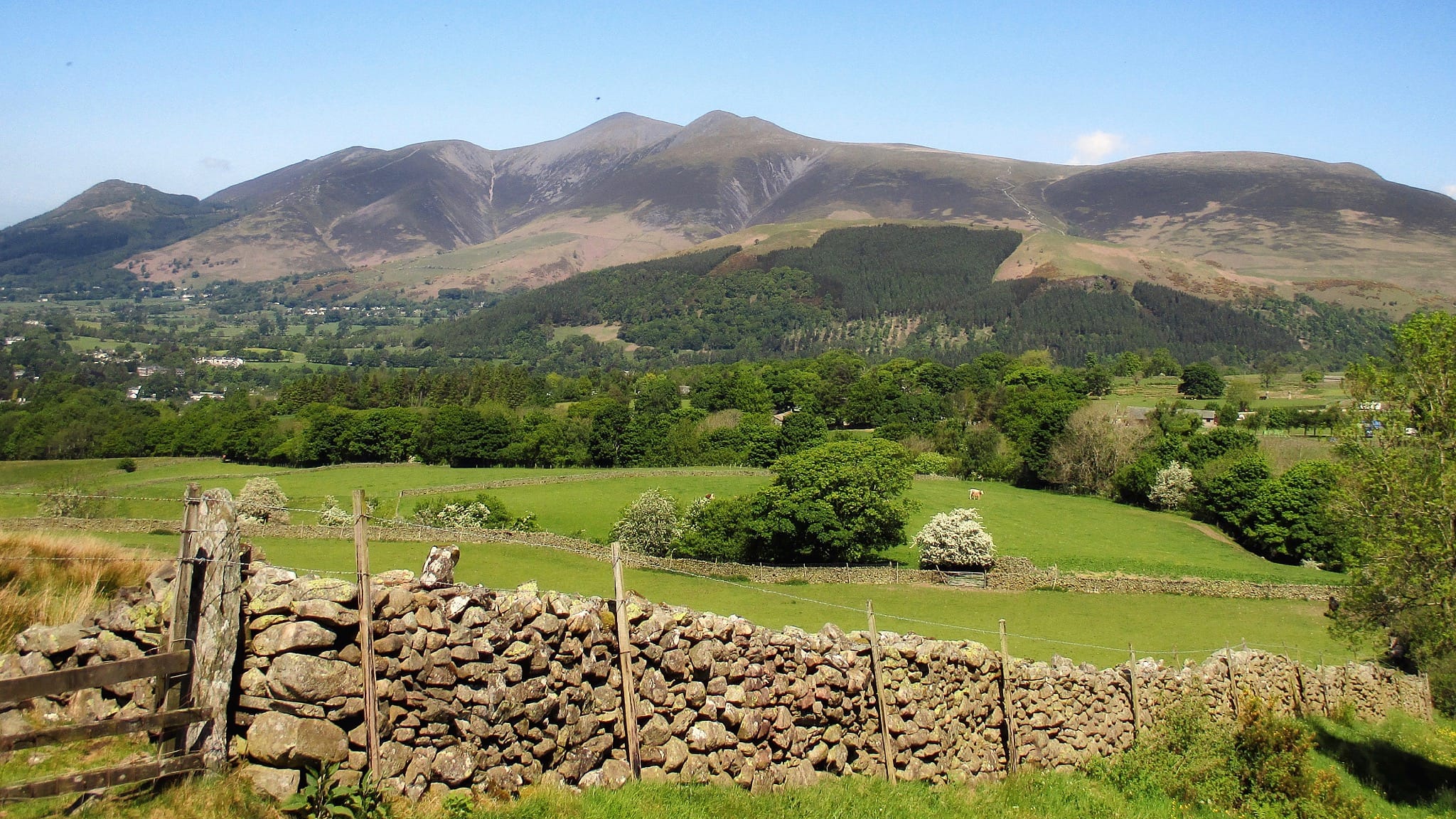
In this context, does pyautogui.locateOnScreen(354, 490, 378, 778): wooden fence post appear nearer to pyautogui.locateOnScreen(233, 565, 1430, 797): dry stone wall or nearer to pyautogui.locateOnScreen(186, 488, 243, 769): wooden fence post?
pyautogui.locateOnScreen(233, 565, 1430, 797): dry stone wall

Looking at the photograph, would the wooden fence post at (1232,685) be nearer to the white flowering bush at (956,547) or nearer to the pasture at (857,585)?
the pasture at (857,585)

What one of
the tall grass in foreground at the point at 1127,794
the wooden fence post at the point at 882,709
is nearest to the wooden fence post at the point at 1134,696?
the tall grass in foreground at the point at 1127,794

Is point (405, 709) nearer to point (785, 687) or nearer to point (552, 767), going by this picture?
point (552, 767)

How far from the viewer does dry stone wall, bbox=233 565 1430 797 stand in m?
8.72

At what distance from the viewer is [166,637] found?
8.05 meters

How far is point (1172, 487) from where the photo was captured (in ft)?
231

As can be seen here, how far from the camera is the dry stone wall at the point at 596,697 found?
28.6 feet

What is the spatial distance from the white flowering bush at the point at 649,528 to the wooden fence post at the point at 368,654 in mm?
39024

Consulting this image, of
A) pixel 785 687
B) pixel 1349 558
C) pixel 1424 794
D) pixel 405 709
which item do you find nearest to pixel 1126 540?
pixel 1349 558

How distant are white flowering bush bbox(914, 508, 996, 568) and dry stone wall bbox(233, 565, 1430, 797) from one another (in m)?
29.4

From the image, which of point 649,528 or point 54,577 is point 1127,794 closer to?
point 54,577

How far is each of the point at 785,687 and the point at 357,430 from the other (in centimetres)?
8080

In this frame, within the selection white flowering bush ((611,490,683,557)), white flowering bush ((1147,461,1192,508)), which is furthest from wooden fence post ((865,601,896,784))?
white flowering bush ((1147,461,1192,508))

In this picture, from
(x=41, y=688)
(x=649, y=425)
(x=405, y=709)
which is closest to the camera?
(x=41, y=688)
